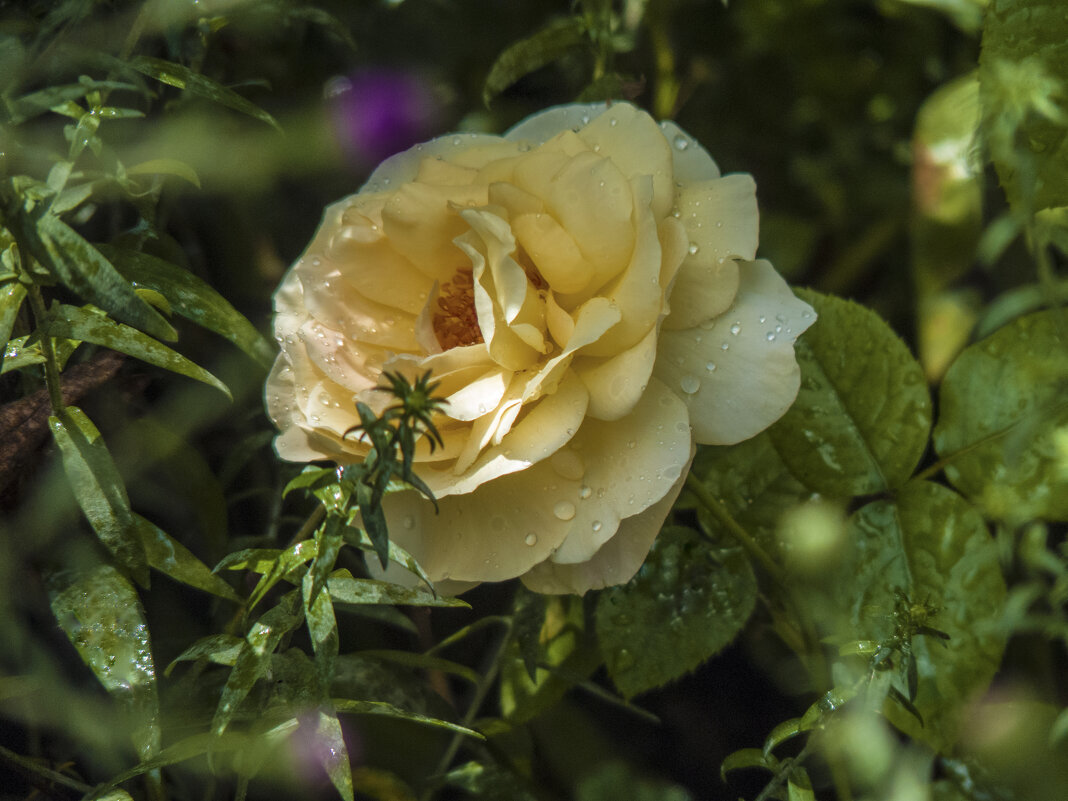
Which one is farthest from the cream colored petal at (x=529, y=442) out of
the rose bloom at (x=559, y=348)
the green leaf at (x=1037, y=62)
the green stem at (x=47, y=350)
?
the green leaf at (x=1037, y=62)

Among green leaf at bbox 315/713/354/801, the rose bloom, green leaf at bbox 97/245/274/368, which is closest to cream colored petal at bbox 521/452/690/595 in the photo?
the rose bloom

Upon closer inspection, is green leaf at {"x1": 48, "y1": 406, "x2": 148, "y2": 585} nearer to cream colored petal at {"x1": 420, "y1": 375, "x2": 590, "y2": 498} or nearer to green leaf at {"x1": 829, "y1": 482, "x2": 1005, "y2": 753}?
cream colored petal at {"x1": 420, "y1": 375, "x2": 590, "y2": 498}

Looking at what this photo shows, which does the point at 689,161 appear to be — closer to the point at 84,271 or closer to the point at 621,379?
the point at 621,379

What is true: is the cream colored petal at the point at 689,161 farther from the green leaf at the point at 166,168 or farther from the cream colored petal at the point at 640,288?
the green leaf at the point at 166,168

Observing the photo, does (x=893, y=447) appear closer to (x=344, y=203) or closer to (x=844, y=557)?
(x=844, y=557)

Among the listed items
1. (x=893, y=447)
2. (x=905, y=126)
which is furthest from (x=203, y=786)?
(x=905, y=126)

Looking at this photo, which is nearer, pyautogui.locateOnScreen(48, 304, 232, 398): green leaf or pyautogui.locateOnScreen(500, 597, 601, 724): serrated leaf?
pyautogui.locateOnScreen(48, 304, 232, 398): green leaf
